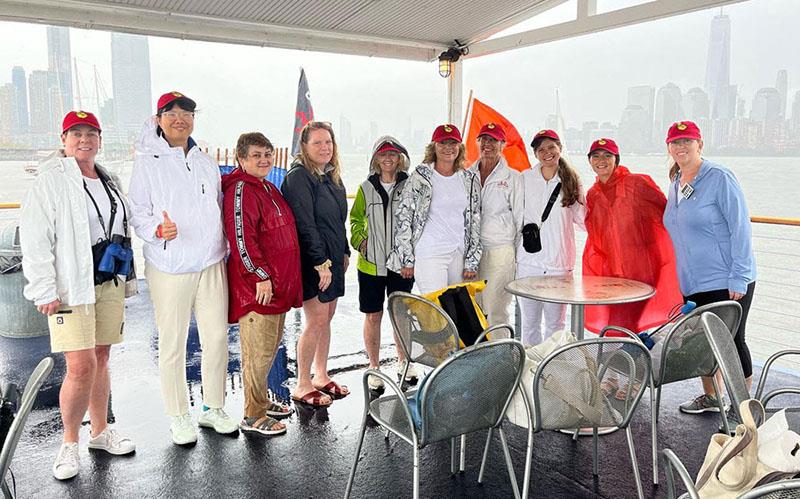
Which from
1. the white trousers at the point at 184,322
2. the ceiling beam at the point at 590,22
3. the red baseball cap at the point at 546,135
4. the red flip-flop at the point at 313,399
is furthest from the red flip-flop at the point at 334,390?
the ceiling beam at the point at 590,22

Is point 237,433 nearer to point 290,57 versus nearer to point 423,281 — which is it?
point 423,281

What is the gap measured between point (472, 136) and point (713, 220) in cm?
289

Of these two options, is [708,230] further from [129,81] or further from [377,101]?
[377,101]

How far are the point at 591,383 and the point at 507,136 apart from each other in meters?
3.35

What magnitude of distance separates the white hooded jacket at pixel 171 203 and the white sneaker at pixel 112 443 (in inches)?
36.0

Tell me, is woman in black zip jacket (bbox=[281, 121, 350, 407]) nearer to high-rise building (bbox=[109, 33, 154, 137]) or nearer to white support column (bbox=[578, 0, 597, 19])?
white support column (bbox=[578, 0, 597, 19])

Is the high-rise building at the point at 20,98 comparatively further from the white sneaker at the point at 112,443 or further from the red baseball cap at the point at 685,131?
the red baseball cap at the point at 685,131

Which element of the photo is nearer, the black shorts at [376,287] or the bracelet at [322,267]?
the bracelet at [322,267]

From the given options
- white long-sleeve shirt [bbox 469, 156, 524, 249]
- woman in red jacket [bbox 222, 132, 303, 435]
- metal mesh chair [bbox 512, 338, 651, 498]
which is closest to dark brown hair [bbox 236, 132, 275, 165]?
woman in red jacket [bbox 222, 132, 303, 435]

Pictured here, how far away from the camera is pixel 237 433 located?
325 centimetres

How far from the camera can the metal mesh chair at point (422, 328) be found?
8.66ft

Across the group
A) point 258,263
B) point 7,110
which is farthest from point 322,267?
point 7,110

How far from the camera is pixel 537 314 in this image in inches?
146

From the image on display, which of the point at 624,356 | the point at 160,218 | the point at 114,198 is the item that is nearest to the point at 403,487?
the point at 624,356
